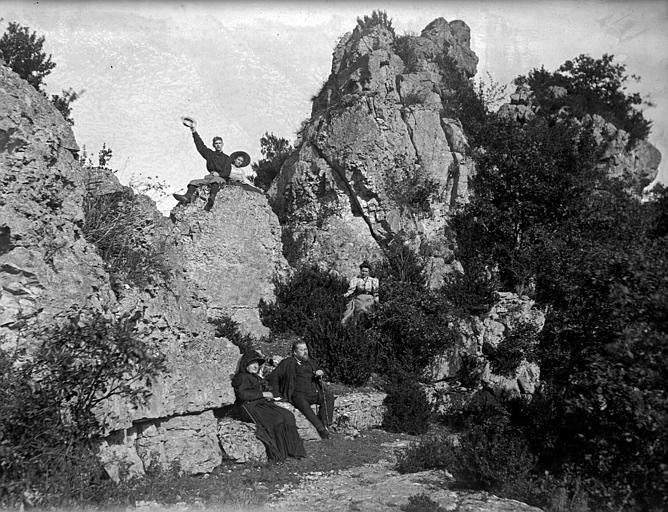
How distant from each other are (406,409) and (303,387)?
2.42 m

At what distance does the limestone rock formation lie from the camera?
15469mm

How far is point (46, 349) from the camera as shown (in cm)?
580

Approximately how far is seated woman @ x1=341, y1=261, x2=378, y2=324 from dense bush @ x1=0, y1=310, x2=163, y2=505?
916 cm

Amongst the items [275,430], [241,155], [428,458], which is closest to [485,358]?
[428,458]

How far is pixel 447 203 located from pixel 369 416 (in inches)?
419

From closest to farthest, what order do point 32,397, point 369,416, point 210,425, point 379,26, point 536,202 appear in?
1. point 32,397
2. point 210,425
3. point 369,416
4. point 536,202
5. point 379,26

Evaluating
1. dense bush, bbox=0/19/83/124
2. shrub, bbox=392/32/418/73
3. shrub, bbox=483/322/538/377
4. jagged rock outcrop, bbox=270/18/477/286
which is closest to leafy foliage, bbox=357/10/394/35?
Answer: shrub, bbox=392/32/418/73

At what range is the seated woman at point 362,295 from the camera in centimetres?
1506

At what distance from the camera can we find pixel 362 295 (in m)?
15.4

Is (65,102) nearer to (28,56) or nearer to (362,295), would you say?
(28,56)

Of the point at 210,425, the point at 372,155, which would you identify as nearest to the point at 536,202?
the point at 372,155

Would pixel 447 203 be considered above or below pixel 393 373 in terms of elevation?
above

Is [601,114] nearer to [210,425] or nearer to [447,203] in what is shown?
[447,203]

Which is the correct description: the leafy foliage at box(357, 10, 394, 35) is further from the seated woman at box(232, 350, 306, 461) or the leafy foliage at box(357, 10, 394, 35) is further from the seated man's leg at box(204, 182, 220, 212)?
the seated woman at box(232, 350, 306, 461)
